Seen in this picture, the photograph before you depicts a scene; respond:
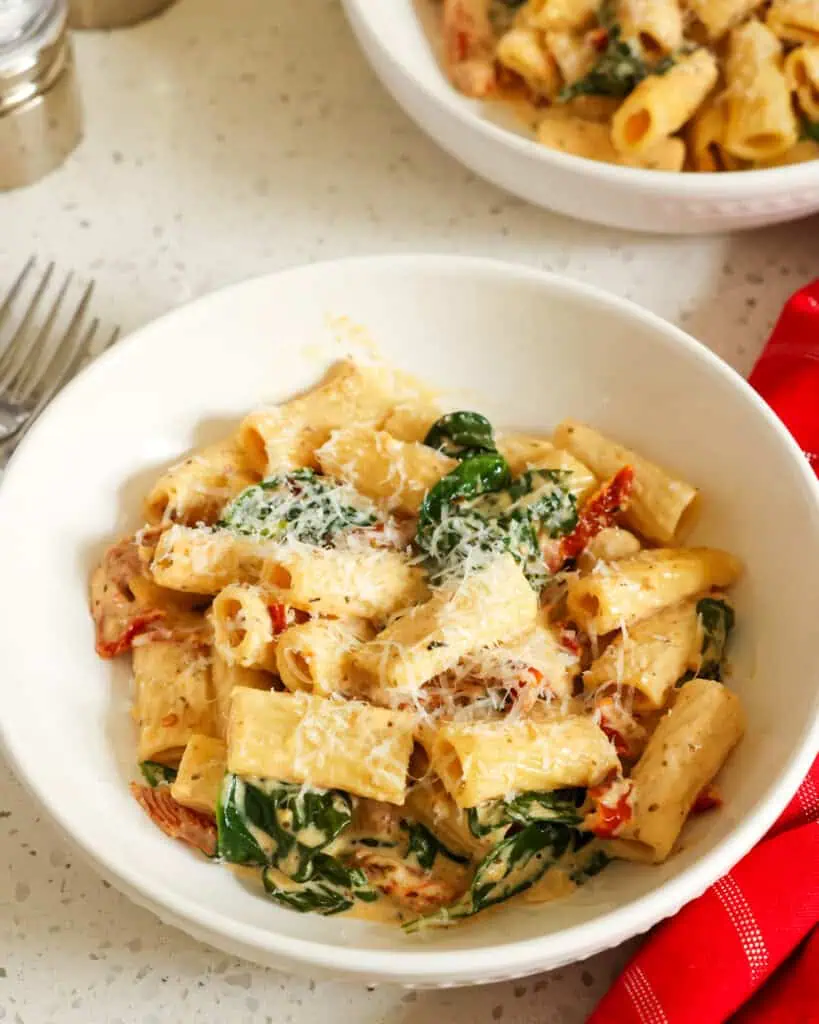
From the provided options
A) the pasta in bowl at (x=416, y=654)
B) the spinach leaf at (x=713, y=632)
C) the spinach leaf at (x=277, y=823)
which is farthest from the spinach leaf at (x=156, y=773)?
the spinach leaf at (x=713, y=632)

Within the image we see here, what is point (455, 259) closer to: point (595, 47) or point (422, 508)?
point (422, 508)

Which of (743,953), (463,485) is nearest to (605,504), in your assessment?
(463,485)

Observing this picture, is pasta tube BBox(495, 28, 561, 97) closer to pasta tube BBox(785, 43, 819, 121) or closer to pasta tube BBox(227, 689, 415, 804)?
pasta tube BBox(785, 43, 819, 121)

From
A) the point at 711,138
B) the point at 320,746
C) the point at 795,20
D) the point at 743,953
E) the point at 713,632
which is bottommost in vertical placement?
the point at 743,953

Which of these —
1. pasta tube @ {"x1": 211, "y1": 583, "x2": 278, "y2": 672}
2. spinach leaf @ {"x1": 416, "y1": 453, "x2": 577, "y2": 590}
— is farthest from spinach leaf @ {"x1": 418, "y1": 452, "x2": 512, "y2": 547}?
pasta tube @ {"x1": 211, "y1": 583, "x2": 278, "y2": 672}

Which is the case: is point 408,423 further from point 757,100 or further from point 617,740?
point 757,100

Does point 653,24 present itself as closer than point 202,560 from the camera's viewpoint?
No
